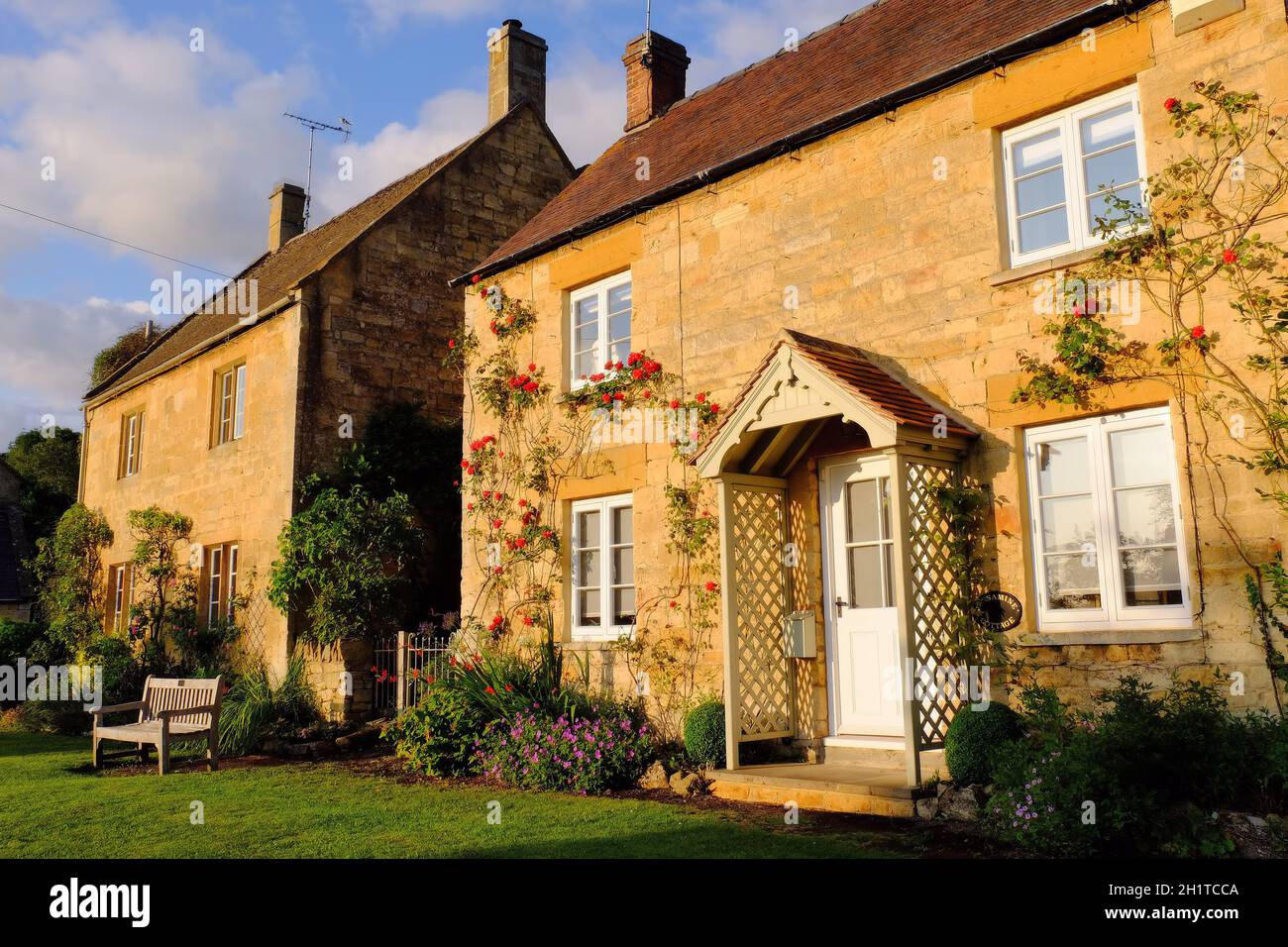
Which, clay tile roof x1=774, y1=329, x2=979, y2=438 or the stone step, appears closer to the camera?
clay tile roof x1=774, y1=329, x2=979, y2=438

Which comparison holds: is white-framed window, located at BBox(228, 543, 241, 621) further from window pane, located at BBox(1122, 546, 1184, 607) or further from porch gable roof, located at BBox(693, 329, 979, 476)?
window pane, located at BBox(1122, 546, 1184, 607)

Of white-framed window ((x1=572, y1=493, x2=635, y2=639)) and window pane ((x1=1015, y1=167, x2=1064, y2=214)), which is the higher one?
window pane ((x1=1015, y1=167, x2=1064, y2=214))

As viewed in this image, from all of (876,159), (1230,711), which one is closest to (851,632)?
(1230,711)

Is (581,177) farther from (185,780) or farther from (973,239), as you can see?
(185,780)

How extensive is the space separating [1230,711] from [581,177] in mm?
11223

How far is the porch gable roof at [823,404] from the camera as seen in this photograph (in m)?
8.44

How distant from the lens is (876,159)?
9.90m

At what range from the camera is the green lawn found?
7.11 m

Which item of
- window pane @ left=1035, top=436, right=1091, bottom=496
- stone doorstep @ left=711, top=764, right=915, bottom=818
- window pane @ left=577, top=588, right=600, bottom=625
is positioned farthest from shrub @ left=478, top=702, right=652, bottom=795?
window pane @ left=1035, top=436, right=1091, bottom=496

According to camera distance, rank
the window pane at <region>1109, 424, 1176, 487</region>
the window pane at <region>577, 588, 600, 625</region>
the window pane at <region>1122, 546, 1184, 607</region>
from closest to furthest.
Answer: the window pane at <region>1122, 546, 1184, 607</region> < the window pane at <region>1109, 424, 1176, 487</region> < the window pane at <region>577, 588, 600, 625</region>

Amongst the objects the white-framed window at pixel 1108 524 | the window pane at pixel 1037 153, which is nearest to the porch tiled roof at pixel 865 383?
the white-framed window at pixel 1108 524

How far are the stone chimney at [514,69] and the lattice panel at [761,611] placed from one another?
37.4ft

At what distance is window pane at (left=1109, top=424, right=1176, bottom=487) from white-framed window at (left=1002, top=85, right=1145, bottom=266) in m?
1.60

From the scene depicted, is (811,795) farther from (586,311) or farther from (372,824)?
(586,311)
